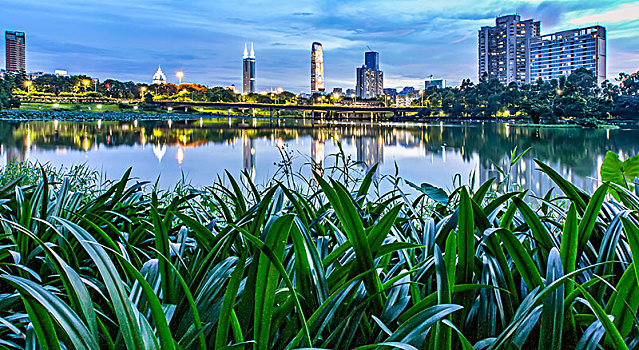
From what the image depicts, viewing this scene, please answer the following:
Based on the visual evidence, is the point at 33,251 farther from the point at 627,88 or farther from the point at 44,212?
the point at 627,88

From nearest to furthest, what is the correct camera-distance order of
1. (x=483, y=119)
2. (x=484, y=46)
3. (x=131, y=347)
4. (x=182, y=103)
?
(x=131, y=347) → (x=483, y=119) → (x=182, y=103) → (x=484, y=46)

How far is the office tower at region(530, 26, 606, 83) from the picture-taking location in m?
69.8

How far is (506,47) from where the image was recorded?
139625mm

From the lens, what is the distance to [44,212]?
2051 millimetres

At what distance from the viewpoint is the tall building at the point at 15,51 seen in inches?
2975

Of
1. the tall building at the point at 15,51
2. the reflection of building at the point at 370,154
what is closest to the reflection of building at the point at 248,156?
the reflection of building at the point at 370,154

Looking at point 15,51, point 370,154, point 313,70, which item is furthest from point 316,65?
point 370,154

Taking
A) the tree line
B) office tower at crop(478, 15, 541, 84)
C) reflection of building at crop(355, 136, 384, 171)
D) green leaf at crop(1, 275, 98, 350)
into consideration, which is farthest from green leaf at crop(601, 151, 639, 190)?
office tower at crop(478, 15, 541, 84)

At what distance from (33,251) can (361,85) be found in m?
179

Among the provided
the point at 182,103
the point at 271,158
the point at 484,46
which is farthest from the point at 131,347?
the point at 484,46

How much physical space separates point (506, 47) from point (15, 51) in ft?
396

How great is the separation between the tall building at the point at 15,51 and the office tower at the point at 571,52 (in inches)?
3345

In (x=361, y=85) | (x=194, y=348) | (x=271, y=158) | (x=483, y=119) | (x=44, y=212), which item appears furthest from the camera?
(x=361, y=85)

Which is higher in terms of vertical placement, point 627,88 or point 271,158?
point 627,88
